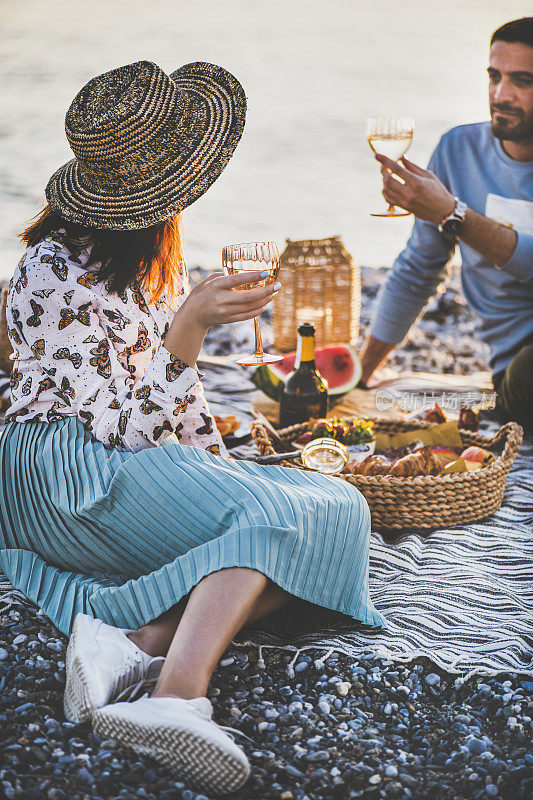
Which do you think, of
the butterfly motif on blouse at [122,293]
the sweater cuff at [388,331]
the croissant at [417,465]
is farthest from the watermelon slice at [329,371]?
the butterfly motif on blouse at [122,293]

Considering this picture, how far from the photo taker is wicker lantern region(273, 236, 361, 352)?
5.07 meters

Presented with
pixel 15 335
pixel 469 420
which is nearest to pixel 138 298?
pixel 15 335

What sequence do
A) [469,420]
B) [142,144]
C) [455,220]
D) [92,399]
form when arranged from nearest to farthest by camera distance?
[142,144] < [92,399] < [455,220] < [469,420]

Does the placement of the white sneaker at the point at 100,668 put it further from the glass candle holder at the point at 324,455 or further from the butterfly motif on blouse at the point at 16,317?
the glass candle holder at the point at 324,455

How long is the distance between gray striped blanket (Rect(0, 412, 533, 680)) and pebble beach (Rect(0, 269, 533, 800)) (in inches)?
2.2

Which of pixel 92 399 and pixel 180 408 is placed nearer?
pixel 180 408

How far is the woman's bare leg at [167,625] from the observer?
193 cm

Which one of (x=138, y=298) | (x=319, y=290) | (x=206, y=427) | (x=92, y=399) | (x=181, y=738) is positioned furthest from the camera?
(x=319, y=290)

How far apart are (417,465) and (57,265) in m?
1.51

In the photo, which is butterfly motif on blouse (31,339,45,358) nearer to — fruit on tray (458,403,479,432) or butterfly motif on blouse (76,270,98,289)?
butterfly motif on blouse (76,270,98,289)

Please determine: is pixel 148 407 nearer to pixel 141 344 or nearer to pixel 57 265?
pixel 141 344

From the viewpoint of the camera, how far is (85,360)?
85.6 inches

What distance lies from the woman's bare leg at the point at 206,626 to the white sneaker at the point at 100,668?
4.3 inches

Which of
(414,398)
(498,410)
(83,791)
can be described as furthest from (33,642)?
(498,410)
